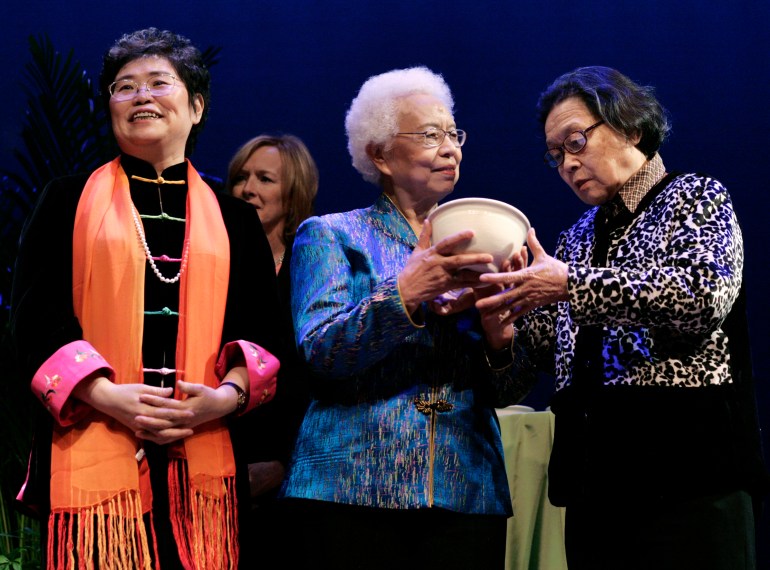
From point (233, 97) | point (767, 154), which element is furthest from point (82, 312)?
point (767, 154)

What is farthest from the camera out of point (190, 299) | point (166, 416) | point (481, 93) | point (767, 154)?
point (481, 93)

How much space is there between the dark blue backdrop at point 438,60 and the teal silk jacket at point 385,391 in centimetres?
263

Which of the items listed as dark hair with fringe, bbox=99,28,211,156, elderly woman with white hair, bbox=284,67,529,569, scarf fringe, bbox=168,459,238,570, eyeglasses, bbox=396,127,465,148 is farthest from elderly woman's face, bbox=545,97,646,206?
scarf fringe, bbox=168,459,238,570

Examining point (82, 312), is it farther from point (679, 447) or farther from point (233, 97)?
point (233, 97)

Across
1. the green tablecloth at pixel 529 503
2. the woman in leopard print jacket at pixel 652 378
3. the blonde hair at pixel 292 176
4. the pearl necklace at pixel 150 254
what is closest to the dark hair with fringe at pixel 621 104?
the woman in leopard print jacket at pixel 652 378

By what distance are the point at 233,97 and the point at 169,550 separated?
10.8ft

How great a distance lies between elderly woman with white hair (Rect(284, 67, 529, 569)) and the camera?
6.06 feet

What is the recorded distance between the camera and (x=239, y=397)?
75.1 inches

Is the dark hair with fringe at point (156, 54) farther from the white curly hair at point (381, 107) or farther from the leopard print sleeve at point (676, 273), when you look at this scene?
the leopard print sleeve at point (676, 273)

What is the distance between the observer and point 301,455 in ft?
6.38

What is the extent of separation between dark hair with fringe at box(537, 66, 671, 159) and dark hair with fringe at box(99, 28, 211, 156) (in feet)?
2.73

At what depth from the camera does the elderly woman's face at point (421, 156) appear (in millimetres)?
2182

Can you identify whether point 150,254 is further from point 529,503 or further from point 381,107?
point 529,503

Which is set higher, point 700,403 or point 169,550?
point 700,403
